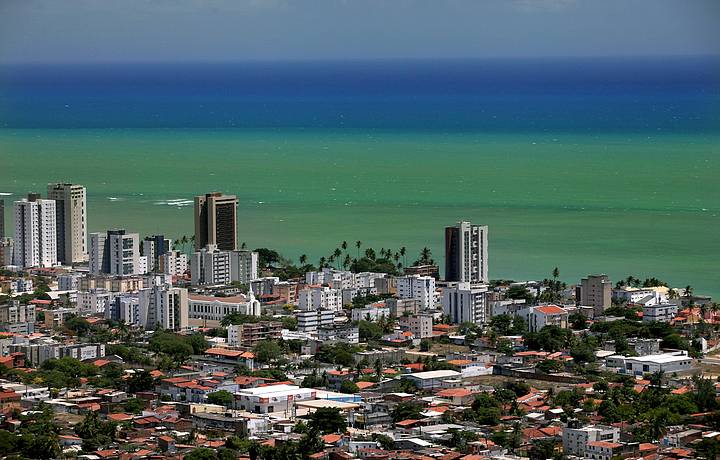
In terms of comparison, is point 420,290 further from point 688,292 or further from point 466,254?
point 688,292

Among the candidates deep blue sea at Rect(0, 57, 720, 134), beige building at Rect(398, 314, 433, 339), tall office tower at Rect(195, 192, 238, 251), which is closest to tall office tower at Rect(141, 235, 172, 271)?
tall office tower at Rect(195, 192, 238, 251)

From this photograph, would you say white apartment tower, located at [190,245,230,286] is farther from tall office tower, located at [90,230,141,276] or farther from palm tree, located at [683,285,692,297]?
palm tree, located at [683,285,692,297]

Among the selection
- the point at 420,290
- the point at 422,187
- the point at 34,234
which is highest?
the point at 422,187

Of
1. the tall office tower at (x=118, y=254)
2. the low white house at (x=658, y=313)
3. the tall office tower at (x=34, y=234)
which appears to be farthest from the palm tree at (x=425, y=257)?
the tall office tower at (x=34, y=234)

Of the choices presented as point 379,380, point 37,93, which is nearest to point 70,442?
point 379,380

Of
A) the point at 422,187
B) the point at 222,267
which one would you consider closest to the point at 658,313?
the point at 222,267

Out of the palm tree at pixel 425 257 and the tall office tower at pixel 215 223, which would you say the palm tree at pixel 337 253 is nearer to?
the palm tree at pixel 425 257
